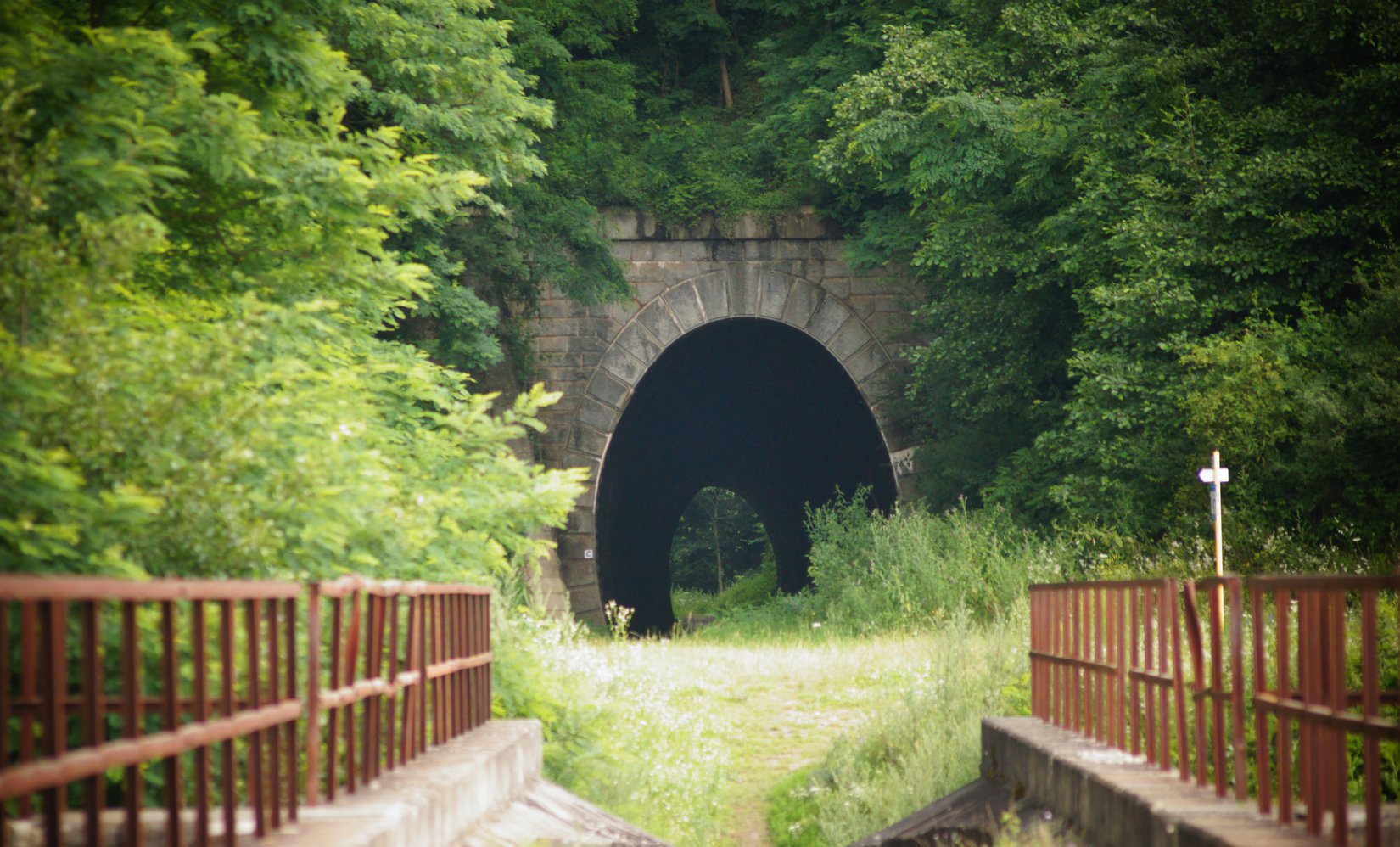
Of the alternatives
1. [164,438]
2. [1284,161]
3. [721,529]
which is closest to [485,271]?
[1284,161]

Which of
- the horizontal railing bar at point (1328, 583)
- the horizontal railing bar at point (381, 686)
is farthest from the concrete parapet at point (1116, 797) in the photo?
the horizontal railing bar at point (381, 686)

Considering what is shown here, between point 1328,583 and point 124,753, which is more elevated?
point 1328,583

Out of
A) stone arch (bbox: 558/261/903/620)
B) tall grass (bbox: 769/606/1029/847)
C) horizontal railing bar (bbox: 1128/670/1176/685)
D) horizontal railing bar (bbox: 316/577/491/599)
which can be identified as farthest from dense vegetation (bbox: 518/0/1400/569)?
horizontal railing bar (bbox: 316/577/491/599)

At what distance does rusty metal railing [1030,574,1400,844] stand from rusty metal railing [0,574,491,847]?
297 cm

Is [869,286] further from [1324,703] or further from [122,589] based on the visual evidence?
[122,589]

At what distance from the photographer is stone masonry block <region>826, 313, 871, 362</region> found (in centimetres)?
1992

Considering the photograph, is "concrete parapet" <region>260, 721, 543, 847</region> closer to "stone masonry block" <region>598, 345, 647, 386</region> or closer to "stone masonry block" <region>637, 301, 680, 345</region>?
"stone masonry block" <region>598, 345, 647, 386</region>

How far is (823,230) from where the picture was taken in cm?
1986

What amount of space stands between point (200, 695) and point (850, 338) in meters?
17.0

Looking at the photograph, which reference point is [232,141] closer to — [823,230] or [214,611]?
[214,611]

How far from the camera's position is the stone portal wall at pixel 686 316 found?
19.5 meters

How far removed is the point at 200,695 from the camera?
11.3ft

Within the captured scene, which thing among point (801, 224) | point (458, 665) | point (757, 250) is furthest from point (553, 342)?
point (458, 665)

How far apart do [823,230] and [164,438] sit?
51.4ft
